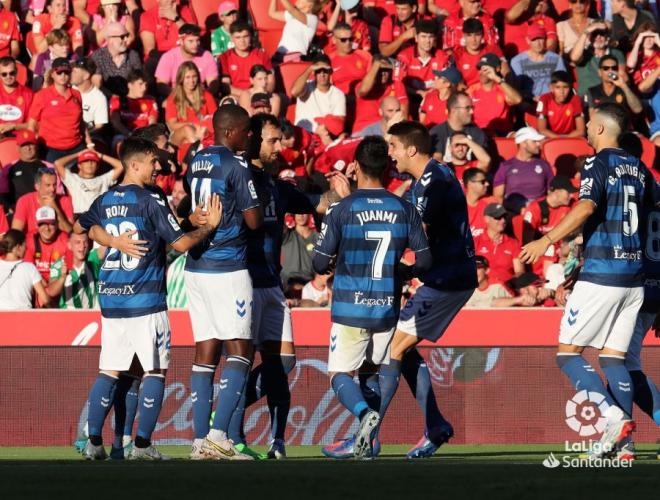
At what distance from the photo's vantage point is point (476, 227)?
15422mm

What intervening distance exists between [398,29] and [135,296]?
10.6 m

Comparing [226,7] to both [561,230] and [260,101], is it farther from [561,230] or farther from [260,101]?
[561,230]

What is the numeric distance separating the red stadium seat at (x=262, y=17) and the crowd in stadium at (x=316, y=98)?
0.11ft

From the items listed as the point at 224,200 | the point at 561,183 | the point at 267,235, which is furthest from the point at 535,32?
the point at 224,200

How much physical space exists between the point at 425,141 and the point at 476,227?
206 inches

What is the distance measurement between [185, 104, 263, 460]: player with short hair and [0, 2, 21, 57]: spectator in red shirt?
9.87m

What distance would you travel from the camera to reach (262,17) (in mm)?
19562

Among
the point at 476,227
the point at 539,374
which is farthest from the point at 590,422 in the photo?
the point at 476,227

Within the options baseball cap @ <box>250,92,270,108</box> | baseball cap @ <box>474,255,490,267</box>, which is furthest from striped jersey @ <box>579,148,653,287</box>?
baseball cap @ <box>250,92,270,108</box>

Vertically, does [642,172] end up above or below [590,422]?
above

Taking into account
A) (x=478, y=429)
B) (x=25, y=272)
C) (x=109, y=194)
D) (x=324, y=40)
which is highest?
(x=324, y=40)

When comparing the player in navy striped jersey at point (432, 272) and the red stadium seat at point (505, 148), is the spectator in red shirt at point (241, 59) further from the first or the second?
the player in navy striped jersey at point (432, 272)

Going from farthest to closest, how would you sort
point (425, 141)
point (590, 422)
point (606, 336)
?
point (590, 422)
point (425, 141)
point (606, 336)

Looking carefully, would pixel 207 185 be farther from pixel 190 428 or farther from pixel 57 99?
pixel 57 99
